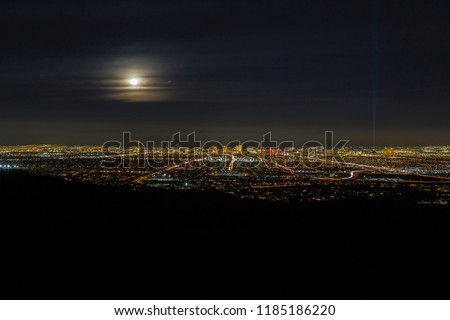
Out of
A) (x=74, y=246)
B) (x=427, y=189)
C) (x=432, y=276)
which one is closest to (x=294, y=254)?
(x=432, y=276)

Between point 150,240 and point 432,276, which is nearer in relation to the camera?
point 432,276

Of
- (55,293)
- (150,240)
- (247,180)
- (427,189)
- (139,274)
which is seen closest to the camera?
(55,293)

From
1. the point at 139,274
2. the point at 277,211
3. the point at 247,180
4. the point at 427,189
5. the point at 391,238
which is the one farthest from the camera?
the point at 247,180

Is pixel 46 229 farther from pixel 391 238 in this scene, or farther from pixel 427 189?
pixel 427 189

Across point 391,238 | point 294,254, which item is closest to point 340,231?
point 391,238

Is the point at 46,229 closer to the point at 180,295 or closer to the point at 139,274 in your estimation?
the point at 139,274

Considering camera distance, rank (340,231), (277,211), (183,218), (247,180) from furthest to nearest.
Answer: (247,180)
(277,211)
(183,218)
(340,231)
